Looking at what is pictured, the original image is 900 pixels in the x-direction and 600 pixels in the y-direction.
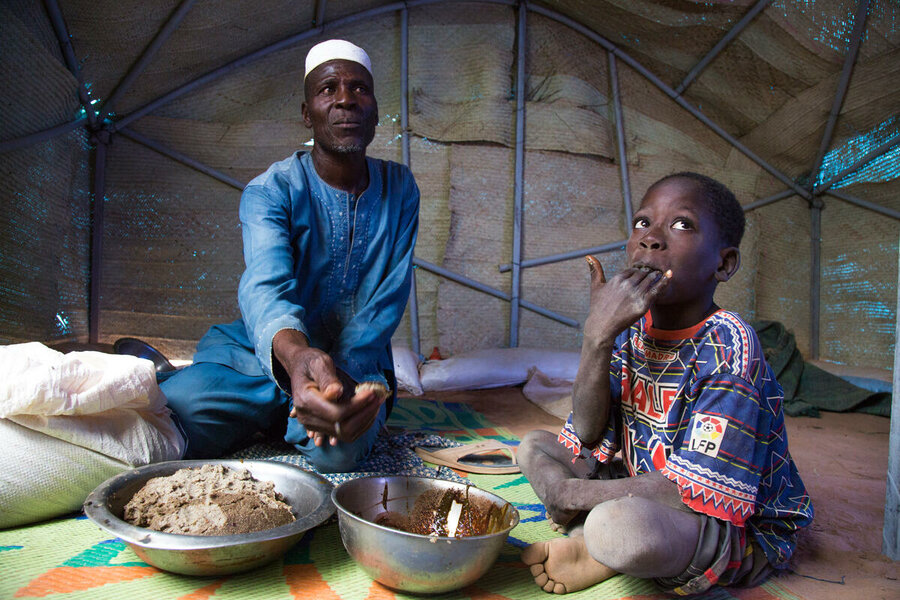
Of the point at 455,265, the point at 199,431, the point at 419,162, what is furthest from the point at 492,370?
the point at 199,431

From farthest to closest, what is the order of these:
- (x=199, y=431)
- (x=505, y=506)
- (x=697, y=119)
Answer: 1. (x=697, y=119)
2. (x=199, y=431)
3. (x=505, y=506)

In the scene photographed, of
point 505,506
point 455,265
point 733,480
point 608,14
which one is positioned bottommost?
point 505,506

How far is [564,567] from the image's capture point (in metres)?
1.15

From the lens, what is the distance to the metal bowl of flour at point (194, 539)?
101cm

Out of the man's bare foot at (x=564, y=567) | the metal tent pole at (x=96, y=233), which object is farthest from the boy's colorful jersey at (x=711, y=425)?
the metal tent pole at (x=96, y=233)

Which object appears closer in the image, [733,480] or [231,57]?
[733,480]

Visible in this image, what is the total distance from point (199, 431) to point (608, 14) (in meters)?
3.85

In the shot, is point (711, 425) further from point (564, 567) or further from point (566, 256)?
point (566, 256)

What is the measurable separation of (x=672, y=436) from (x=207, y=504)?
945 millimetres

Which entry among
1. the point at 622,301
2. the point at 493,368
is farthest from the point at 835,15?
the point at 622,301

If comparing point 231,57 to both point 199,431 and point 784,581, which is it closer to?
point 199,431

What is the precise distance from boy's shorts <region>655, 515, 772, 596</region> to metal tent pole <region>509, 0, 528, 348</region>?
315 cm

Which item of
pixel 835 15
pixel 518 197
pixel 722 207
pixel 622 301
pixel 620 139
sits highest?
pixel 835 15

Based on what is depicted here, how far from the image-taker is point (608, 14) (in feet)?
13.6
